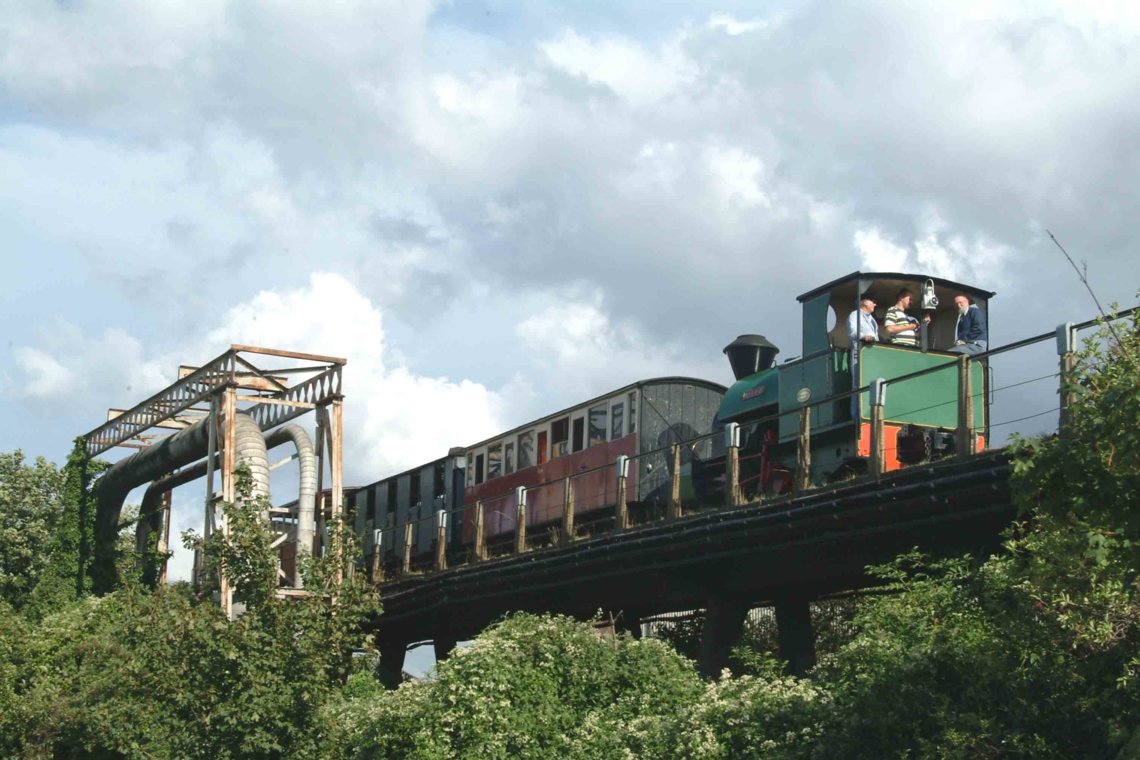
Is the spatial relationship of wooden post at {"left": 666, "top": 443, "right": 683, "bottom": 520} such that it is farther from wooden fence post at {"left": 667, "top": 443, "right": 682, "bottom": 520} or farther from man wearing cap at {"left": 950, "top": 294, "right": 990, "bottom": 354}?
man wearing cap at {"left": 950, "top": 294, "right": 990, "bottom": 354}

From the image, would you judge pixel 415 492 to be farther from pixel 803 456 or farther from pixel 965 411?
pixel 965 411

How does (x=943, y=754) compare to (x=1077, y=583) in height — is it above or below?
below

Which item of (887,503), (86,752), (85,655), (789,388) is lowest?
(86,752)

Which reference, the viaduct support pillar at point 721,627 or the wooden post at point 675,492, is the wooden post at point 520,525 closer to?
the wooden post at point 675,492

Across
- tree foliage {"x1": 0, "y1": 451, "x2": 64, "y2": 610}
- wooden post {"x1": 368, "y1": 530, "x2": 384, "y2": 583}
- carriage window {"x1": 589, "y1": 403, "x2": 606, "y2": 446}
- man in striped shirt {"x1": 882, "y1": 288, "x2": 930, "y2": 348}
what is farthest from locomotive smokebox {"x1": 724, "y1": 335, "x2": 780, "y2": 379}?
tree foliage {"x1": 0, "y1": 451, "x2": 64, "y2": 610}

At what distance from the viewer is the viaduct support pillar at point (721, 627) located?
61.5 ft

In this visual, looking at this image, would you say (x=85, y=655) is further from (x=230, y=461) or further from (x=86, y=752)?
(x=230, y=461)

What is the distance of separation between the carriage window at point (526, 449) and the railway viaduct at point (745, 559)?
4118 mm

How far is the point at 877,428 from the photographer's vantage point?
15.6m

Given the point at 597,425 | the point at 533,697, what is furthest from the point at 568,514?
the point at 533,697

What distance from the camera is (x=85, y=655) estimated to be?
25703 millimetres

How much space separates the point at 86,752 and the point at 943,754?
59.6ft

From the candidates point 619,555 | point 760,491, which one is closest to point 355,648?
point 619,555

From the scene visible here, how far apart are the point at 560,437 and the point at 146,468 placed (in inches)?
542
